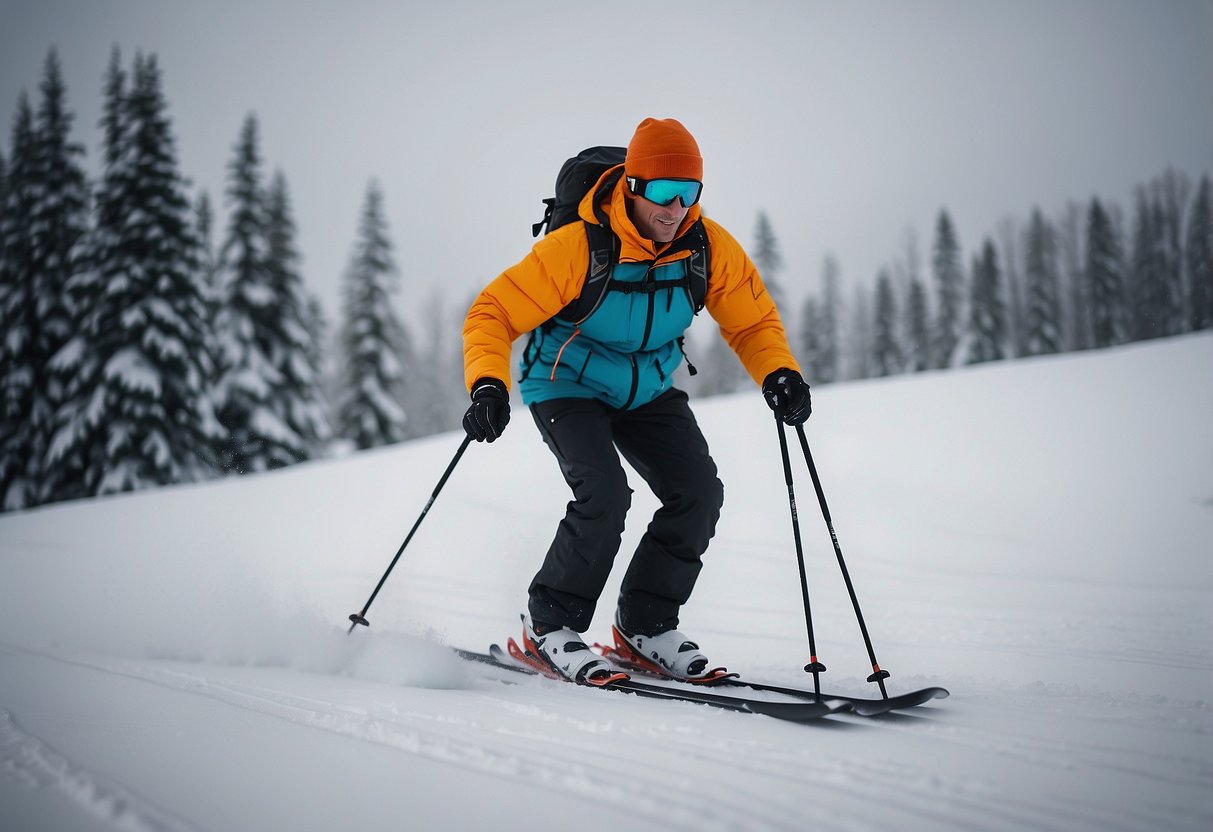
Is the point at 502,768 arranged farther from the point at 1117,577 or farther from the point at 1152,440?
the point at 1152,440

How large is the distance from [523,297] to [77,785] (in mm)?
2206

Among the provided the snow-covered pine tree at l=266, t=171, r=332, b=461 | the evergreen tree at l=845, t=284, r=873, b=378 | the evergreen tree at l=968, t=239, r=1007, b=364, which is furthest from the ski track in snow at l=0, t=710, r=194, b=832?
the evergreen tree at l=845, t=284, r=873, b=378

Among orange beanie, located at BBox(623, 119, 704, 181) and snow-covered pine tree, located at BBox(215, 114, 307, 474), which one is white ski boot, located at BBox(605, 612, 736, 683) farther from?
snow-covered pine tree, located at BBox(215, 114, 307, 474)

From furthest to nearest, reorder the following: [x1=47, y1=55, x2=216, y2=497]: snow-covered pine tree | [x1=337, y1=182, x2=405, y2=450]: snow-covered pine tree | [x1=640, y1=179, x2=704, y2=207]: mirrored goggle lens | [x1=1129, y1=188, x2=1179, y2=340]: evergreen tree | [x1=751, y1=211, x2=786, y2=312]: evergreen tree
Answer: [x1=1129, y1=188, x2=1179, y2=340]: evergreen tree, [x1=751, y1=211, x2=786, y2=312]: evergreen tree, [x1=337, y1=182, x2=405, y2=450]: snow-covered pine tree, [x1=47, y1=55, x2=216, y2=497]: snow-covered pine tree, [x1=640, y1=179, x2=704, y2=207]: mirrored goggle lens

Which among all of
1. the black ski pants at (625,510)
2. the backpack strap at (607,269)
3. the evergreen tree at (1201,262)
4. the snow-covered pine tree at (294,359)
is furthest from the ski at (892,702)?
the evergreen tree at (1201,262)

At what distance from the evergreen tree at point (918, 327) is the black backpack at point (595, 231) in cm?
3982

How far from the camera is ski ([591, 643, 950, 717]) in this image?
2381mm

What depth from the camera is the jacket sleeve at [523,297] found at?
10.5 feet

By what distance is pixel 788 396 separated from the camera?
334cm

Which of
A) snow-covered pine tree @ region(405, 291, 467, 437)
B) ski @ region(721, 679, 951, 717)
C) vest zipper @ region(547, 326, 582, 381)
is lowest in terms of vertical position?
ski @ region(721, 679, 951, 717)

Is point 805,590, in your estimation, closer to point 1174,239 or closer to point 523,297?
point 523,297

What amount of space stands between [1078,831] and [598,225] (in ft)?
8.46

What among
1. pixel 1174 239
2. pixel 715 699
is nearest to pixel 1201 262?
pixel 1174 239

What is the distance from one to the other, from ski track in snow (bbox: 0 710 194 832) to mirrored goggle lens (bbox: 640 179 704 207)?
2.60 meters
